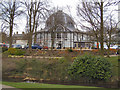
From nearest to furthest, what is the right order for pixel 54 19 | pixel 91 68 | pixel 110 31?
pixel 91 68 < pixel 110 31 < pixel 54 19

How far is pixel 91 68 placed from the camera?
12391 mm

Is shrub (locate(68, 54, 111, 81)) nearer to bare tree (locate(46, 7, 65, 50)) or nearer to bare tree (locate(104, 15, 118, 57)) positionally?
bare tree (locate(104, 15, 118, 57))

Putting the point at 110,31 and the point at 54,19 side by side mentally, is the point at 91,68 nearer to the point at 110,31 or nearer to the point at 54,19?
the point at 110,31

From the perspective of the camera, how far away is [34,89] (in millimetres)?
8367

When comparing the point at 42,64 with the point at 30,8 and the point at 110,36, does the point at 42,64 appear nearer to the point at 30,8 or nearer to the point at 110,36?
the point at 110,36

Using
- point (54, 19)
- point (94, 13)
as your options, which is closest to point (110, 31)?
point (94, 13)

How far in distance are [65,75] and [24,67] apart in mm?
5105

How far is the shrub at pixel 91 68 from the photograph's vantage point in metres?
12.3

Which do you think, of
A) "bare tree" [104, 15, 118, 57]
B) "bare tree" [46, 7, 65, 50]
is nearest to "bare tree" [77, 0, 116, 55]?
"bare tree" [104, 15, 118, 57]

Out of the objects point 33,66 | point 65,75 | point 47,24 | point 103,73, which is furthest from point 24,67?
point 47,24

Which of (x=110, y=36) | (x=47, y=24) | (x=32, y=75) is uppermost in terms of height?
(x=47, y=24)

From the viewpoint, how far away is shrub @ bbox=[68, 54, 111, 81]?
40.4ft

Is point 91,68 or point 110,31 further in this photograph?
point 110,31

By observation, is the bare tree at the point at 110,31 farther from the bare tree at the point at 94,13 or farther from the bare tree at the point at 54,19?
the bare tree at the point at 54,19
